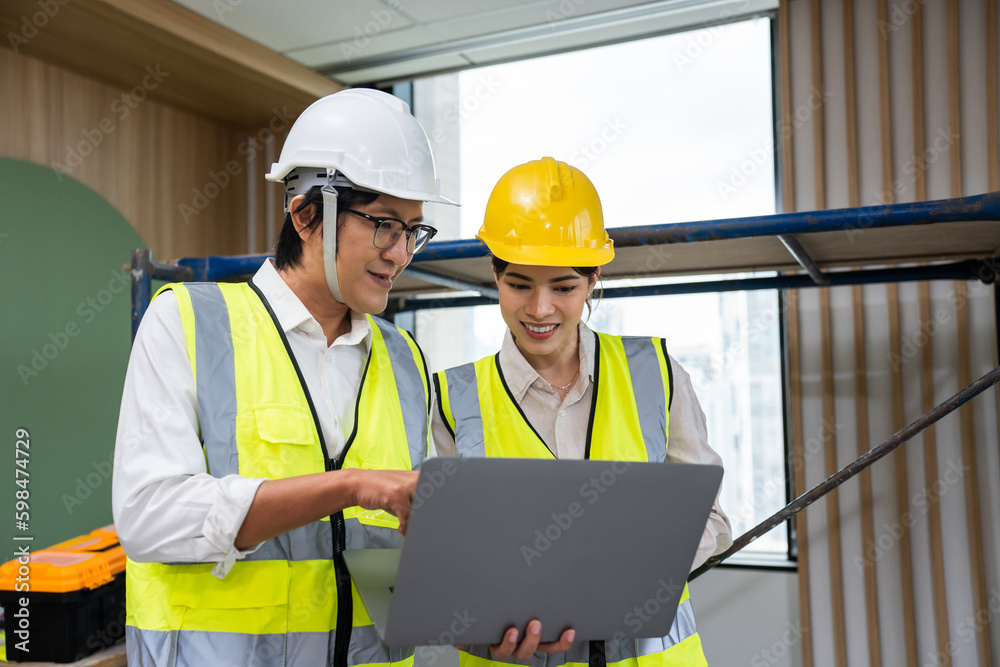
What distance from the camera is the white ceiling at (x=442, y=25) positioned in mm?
3510

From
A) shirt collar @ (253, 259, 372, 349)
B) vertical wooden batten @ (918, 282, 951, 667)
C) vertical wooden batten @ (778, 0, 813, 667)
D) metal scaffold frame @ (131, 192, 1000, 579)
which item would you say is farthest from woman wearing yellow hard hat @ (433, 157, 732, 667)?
vertical wooden batten @ (918, 282, 951, 667)

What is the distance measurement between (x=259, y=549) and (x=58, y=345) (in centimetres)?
273

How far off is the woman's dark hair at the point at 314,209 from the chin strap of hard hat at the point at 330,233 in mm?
23

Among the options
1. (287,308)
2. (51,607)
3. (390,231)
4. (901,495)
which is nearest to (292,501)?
(287,308)

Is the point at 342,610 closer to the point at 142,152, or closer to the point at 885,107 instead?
the point at 885,107

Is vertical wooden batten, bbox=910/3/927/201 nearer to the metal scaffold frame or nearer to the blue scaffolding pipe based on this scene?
the metal scaffold frame

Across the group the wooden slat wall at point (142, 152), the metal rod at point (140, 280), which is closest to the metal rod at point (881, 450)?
the metal rod at point (140, 280)

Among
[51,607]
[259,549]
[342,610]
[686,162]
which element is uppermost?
[686,162]

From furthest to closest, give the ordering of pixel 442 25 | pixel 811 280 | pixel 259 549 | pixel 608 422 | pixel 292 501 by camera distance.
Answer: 1. pixel 442 25
2. pixel 811 280
3. pixel 608 422
4. pixel 259 549
5. pixel 292 501

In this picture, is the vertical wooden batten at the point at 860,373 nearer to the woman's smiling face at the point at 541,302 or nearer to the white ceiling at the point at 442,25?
the white ceiling at the point at 442,25

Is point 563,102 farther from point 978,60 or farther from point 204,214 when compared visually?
point 204,214

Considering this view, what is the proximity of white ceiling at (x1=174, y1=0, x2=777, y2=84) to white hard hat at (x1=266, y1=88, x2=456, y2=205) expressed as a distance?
2.21 metres

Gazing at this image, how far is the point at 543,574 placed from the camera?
3.84 ft

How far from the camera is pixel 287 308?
1436mm
